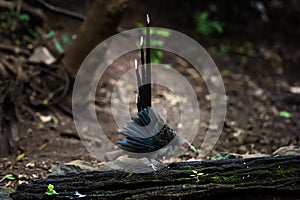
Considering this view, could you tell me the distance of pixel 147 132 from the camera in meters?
3.35

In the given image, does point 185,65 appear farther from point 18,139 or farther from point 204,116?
point 18,139

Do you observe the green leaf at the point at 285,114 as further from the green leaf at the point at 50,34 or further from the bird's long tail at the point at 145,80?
the green leaf at the point at 50,34

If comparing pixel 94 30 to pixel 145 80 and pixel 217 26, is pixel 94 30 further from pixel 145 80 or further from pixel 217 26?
pixel 217 26

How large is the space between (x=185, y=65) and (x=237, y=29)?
1484 millimetres

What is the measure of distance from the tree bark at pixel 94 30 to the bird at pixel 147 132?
131 centimetres

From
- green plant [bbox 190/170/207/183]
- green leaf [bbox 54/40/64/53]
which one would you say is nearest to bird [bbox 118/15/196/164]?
green plant [bbox 190/170/207/183]

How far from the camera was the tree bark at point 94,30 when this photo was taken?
4.59 metres

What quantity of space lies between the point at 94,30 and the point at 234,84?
226cm

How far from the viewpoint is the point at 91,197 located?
281cm

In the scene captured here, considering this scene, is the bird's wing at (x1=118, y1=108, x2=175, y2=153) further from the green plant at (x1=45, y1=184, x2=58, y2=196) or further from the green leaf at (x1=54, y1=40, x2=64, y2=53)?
the green leaf at (x1=54, y1=40, x2=64, y2=53)

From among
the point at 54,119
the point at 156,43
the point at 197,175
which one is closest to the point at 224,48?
the point at 156,43

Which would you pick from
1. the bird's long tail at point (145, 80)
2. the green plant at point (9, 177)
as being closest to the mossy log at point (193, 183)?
the bird's long tail at point (145, 80)

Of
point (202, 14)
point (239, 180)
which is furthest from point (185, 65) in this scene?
point (239, 180)

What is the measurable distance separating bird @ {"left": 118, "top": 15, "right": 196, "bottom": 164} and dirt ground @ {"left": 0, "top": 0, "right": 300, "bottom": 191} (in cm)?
86
